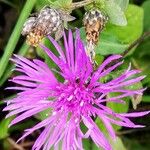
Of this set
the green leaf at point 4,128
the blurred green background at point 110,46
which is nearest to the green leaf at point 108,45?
the blurred green background at point 110,46

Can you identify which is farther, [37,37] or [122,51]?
[122,51]

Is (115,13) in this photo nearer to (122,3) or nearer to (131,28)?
(122,3)

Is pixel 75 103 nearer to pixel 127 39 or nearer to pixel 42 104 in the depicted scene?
pixel 42 104

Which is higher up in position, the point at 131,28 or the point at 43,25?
the point at 43,25

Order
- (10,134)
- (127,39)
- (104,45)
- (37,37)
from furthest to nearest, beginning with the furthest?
(10,134) < (127,39) < (104,45) < (37,37)

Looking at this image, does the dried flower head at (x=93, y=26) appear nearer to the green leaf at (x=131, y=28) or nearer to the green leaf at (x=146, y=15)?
the green leaf at (x=131, y=28)

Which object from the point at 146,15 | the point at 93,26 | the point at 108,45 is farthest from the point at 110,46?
the point at 146,15

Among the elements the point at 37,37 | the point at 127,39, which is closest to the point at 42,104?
the point at 37,37
